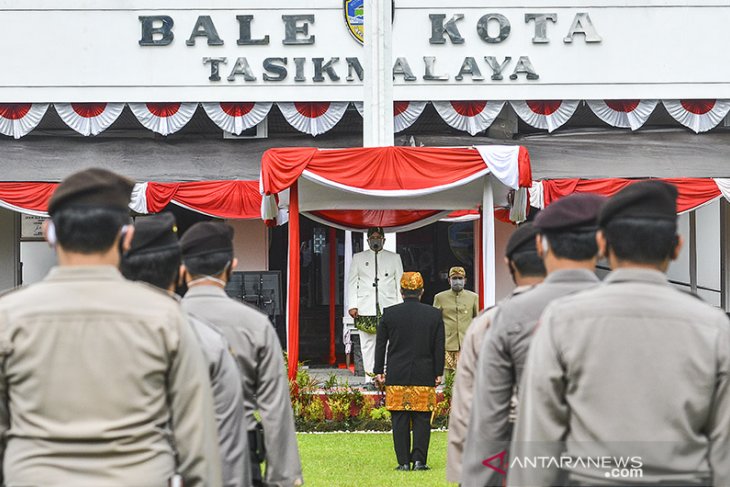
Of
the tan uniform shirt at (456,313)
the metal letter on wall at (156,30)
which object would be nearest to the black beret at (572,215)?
the tan uniform shirt at (456,313)

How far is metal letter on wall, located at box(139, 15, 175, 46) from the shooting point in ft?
53.3

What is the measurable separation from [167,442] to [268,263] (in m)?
15.1

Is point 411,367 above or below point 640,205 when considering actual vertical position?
below

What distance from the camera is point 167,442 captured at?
3141 mm

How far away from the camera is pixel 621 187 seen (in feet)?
51.0

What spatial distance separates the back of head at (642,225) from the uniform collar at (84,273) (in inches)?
56.2

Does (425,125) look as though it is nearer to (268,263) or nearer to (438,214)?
(268,263)

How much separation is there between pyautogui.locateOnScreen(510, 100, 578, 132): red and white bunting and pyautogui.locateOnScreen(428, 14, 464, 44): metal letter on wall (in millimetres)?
1248

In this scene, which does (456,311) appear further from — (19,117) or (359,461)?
(19,117)

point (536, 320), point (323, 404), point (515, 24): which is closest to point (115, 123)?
point (515, 24)

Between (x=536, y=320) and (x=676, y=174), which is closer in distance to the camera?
(x=536, y=320)

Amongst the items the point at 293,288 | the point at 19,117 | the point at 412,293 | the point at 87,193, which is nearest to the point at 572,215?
the point at 87,193

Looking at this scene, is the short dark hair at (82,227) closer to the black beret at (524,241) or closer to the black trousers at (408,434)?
the black beret at (524,241)

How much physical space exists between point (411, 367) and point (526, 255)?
402cm
